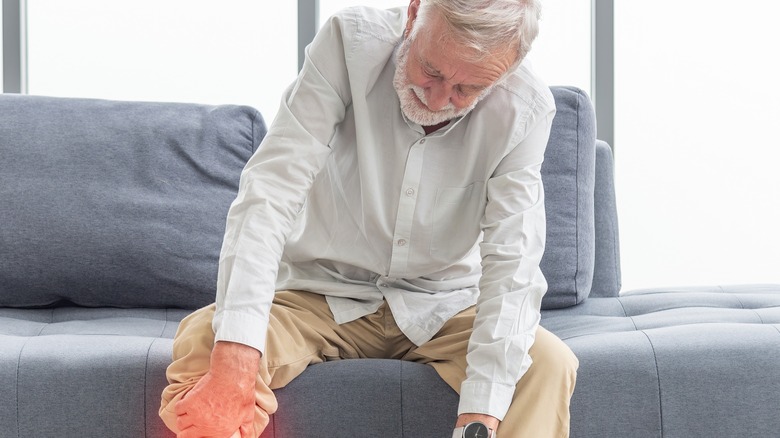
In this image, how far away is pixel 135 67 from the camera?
297 cm

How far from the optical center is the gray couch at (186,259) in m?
1.42

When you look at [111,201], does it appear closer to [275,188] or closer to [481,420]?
[275,188]

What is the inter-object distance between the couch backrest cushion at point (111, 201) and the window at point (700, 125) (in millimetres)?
1859

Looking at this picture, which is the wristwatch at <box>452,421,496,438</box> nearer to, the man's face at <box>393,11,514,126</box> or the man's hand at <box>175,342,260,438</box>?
the man's hand at <box>175,342,260,438</box>

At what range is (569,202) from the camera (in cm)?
206

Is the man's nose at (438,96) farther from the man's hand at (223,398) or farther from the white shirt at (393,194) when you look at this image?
the man's hand at (223,398)

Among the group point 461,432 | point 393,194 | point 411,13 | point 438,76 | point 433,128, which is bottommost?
point 461,432

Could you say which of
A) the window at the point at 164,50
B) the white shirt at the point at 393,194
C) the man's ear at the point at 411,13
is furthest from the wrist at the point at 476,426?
the window at the point at 164,50

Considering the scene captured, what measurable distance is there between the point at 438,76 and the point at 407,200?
0.26 metres

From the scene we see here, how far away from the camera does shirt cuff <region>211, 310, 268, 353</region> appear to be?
1.18 meters

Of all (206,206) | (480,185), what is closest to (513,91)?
(480,185)

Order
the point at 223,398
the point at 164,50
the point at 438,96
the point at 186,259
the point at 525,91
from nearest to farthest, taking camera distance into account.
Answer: the point at 223,398 < the point at 438,96 < the point at 525,91 < the point at 186,259 < the point at 164,50

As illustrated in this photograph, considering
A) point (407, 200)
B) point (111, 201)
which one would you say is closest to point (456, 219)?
point (407, 200)

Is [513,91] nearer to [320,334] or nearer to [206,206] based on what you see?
[320,334]
